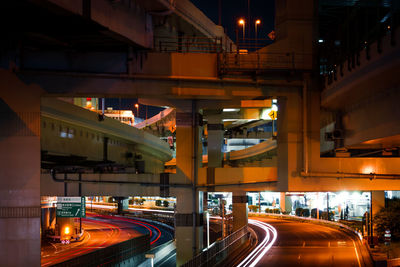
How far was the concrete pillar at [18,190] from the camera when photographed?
18438 mm

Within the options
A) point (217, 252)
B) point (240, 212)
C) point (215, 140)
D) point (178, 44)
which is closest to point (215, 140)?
point (215, 140)

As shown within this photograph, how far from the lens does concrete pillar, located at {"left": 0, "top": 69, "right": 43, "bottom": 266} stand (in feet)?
60.5

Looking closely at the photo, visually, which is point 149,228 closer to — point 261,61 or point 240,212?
point 240,212

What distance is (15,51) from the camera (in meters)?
Answer: 19.0

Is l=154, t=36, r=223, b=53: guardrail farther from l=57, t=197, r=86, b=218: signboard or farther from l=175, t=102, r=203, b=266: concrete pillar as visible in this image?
l=57, t=197, r=86, b=218: signboard

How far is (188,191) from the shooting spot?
2538cm

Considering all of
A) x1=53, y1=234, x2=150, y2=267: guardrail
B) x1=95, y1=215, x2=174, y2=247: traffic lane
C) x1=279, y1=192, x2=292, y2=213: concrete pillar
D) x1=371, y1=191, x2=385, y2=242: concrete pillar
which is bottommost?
x1=95, y1=215, x2=174, y2=247: traffic lane

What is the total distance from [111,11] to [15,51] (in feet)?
16.7

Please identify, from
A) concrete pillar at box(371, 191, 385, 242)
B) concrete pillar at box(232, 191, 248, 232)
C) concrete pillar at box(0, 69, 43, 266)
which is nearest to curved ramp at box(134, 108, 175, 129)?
concrete pillar at box(232, 191, 248, 232)

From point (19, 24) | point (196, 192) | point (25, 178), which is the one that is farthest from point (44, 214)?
point (19, 24)

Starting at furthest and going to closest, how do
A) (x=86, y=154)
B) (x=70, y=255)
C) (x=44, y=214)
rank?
(x=44, y=214) → (x=70, y=255) → (x=86, y=154)

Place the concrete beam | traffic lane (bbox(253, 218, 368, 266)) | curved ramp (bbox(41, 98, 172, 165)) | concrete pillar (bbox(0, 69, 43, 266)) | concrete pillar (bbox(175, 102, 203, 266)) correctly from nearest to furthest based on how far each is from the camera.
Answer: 1. the concrete beam
2. concrete pillar (bbox(0, 69, 43, 266))
3. traffic lane (bbox(253, 218, 368, 266))
4. curved ramp (bbox(41, 98, 172, 165))
5. concrete pillar (bbox(175, 102, 203, 266))

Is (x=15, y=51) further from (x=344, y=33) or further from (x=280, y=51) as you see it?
(x=344, y=33)

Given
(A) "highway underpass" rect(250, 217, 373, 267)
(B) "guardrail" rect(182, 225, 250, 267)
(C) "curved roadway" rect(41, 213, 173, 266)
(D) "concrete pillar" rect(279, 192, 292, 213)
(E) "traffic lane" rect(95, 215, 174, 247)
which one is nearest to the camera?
(B) "guardrail" rect(182, 225, 250, 267)
